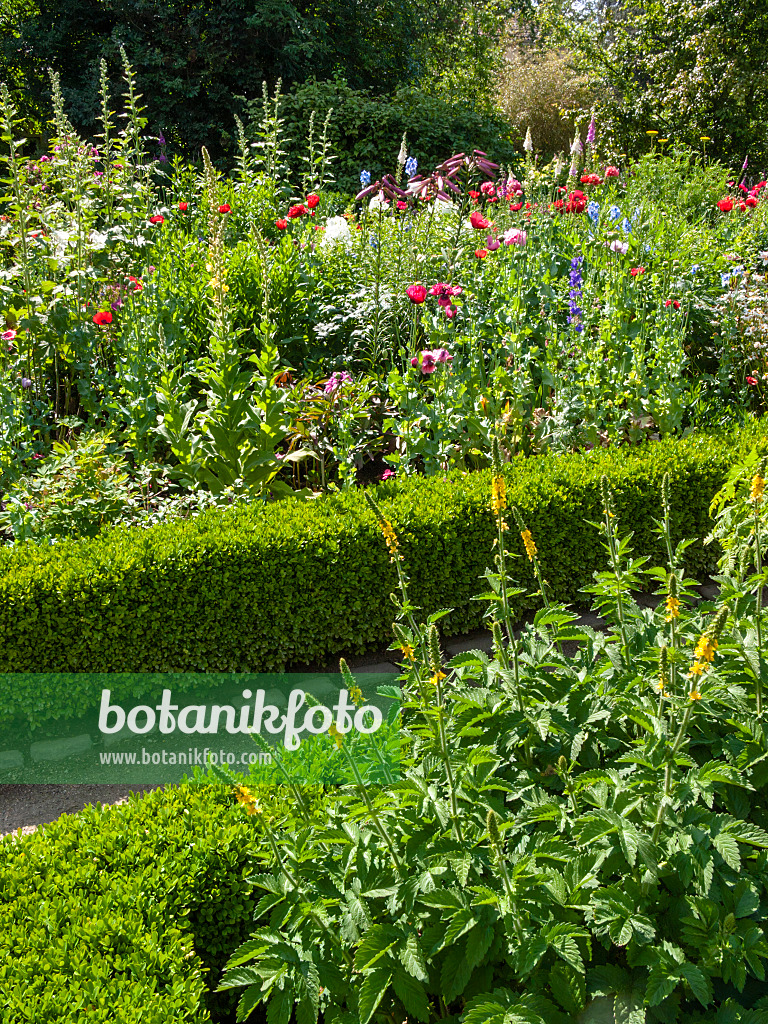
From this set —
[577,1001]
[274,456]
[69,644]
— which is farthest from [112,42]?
[577,1001]

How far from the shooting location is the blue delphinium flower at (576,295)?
5.29 m

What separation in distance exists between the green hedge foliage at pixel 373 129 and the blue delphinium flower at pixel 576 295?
7305 mm

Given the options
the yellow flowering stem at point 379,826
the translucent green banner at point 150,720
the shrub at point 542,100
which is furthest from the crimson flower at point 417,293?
the shrub at point 542,100

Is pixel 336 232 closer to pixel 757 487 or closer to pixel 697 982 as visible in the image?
pixel 757 487

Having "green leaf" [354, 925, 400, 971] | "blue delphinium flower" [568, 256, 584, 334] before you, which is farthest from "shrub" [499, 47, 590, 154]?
"green leaf" [354, 925, 400, 971]

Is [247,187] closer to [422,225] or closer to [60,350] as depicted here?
[422,225]

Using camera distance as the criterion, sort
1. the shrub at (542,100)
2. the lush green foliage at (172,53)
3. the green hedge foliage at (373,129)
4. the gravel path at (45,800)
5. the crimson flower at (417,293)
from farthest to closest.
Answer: the shrub at (542,100) → the lush green foliage at (172,53) → the green hedge foliage at (373,129) → the crimson flower at (417,293) → the gravel path at (45,800)

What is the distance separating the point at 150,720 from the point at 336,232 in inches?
198

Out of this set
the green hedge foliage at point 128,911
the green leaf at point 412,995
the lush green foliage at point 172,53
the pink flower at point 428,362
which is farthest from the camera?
the lush green foliage at point 172,53

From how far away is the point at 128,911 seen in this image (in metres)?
2.03

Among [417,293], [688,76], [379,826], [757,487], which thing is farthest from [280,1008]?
[688,76]

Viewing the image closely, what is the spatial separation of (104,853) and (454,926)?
1143 mm

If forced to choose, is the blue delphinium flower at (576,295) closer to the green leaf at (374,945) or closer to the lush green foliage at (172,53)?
the green leaf at (374,945)

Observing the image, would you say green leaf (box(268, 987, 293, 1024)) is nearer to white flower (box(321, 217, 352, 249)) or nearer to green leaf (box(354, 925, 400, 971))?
green leaf (box(354, 925, 400, 971))
